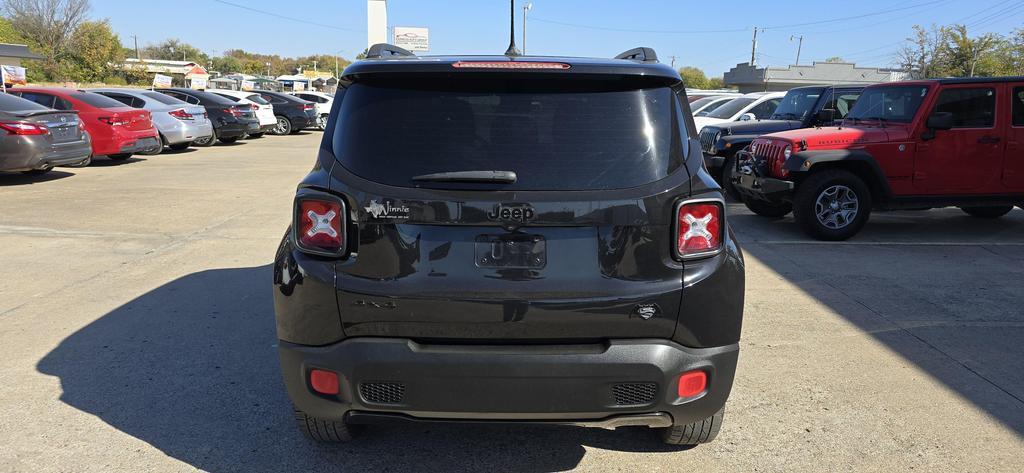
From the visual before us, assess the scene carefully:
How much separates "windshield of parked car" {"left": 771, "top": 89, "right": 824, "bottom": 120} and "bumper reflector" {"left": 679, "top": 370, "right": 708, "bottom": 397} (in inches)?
424

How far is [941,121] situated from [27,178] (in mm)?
13771

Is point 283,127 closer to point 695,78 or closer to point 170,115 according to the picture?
point 170,115

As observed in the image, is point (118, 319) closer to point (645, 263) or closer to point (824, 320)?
point (645, 263)

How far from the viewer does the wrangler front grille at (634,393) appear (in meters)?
2.83

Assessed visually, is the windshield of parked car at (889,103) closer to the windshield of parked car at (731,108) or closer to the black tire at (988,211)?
the black tire at (988,211)

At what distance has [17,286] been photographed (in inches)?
250

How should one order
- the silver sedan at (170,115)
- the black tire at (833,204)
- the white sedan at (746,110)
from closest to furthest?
1. the black tire at (833,204)
2. the white sedan at (746,110)
3. the silver sedan at (170,115)

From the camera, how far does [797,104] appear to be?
13141 millimetres

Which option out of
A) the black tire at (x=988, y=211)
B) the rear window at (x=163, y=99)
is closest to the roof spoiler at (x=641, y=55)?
the black tire at (x=988, y=211)

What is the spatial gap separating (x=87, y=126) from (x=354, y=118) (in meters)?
14.4

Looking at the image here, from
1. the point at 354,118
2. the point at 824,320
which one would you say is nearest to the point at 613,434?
the point at 354,118

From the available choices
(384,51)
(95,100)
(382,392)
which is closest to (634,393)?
(382,392)

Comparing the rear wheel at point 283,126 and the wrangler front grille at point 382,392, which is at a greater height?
the rear wheel at point 283,126

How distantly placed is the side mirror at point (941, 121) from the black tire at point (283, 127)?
79.6 ft
